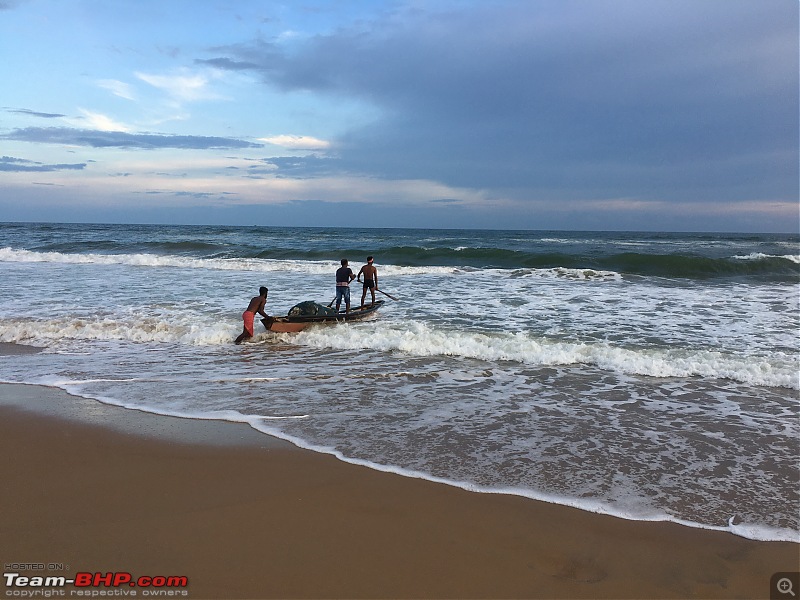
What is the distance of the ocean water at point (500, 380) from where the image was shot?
14.3ft

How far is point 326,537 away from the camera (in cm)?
334

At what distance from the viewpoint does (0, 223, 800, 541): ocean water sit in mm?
4352

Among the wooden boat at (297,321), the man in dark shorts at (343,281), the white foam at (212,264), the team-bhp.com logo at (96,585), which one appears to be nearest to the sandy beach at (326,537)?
the team-bhp.com logo at (96,585)

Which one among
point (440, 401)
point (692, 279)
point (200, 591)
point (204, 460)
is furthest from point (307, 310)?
point (692, 279)

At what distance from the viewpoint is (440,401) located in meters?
6.25

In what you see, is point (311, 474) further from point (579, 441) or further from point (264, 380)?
point (264, 380)

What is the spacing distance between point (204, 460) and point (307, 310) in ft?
19.8

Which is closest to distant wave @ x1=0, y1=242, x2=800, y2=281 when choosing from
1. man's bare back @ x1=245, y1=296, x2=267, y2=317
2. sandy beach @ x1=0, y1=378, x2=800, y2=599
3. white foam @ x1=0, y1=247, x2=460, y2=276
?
white foam @ x1=0, y1=247, x2=460, y2=276

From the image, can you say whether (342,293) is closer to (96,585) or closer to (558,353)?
(558,353)

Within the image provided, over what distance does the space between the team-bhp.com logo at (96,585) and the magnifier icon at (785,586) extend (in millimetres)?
3266

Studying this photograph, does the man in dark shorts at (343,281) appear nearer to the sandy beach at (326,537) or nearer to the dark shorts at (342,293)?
the dark shorts at (342,293)

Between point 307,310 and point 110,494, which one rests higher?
point 307,310

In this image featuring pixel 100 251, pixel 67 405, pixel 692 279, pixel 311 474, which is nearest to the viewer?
pixel 311 474

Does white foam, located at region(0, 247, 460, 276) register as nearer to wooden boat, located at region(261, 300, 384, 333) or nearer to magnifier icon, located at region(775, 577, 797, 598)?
wooden boat, located at region(261, 300, 384, 333)
